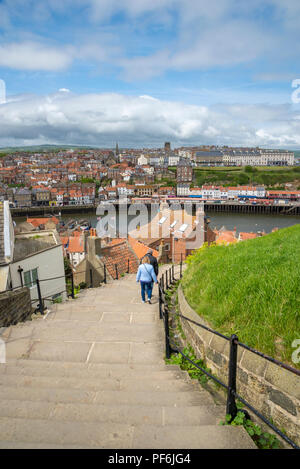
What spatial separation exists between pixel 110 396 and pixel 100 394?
12 centimetres

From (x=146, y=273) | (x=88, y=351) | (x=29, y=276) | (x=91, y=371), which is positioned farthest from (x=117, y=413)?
(x=29, y=276)

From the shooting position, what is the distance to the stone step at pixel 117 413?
107 inches

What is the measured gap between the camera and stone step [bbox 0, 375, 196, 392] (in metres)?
3.35

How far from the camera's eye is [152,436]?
8.03 ft

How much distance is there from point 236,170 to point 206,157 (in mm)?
38677

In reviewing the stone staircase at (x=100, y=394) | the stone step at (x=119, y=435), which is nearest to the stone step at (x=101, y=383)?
the stone staircase at (x=100, y=394)

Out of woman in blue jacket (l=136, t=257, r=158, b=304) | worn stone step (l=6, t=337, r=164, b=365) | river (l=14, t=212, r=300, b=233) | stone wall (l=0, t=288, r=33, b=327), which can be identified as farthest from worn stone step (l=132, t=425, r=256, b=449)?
river (l=14, t=212, r=300, b=233)

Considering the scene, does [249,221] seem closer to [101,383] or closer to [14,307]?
[14,307]

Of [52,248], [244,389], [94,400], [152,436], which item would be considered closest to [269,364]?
[244,389]

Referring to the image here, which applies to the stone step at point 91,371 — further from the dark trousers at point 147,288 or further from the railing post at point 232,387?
the dark trousers at point 147,288

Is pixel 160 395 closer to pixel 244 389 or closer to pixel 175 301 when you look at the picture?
pixel 244 389

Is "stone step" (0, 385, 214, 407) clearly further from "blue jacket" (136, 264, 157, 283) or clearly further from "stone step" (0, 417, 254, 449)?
"blue jacket" (136, 264, 157, 283)

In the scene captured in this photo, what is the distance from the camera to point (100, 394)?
3.17 m

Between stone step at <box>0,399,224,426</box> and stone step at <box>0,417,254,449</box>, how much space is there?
0.43ft
